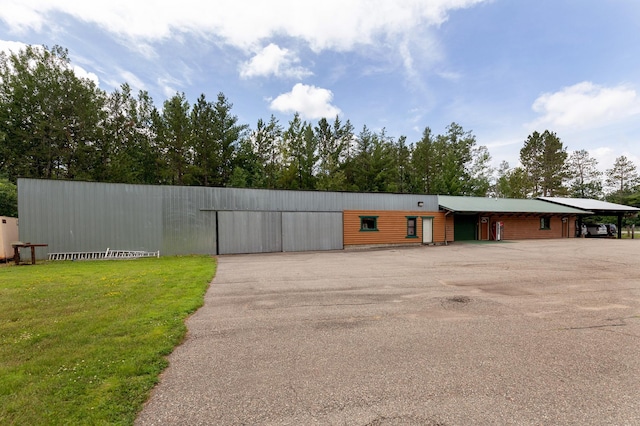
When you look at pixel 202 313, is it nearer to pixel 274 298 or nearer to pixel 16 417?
pixel 274 298

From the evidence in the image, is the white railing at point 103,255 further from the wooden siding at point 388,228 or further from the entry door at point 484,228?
the entry door at point 484,228

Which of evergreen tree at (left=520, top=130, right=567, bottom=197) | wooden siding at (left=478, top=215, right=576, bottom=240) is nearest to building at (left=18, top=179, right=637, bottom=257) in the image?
wooden siding at (left=478, top=215, right=576, bottom=240)

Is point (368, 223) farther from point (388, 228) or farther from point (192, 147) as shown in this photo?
point (192, 147)

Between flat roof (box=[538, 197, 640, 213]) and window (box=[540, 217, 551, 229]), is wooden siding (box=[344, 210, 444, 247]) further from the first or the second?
flat roof (box=[538, 197, 640, 213])

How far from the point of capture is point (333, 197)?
21.0 meters

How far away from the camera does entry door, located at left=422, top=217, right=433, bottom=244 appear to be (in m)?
23.7

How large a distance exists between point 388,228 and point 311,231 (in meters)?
6.17

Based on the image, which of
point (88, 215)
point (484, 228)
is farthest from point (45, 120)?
point (484, 228)

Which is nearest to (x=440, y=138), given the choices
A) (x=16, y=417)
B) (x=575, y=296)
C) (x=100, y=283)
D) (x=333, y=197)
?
(x=333, y=197)

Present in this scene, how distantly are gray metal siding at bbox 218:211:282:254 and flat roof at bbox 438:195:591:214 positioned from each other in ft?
45.6

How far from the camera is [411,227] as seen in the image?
77.2 feet

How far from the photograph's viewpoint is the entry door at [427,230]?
23719 mm

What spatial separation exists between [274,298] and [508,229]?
89.0 ft

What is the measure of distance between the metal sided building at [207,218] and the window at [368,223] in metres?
0.07
